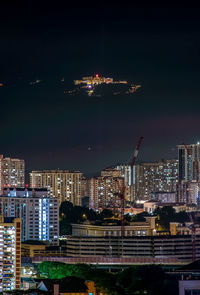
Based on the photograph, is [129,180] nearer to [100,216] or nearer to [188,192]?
[188,192]

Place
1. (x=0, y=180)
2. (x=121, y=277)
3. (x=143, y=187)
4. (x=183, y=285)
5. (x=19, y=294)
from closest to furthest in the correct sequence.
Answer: (x=19, y=294) → (x=183, y=285) → (x=121, y=277) → (x=0, y=180) → (x=143, y=187)

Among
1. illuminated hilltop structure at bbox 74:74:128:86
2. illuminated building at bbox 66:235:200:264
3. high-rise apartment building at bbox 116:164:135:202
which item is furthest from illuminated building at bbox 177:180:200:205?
illuminated hilltop structure at bbox 74:74:128:86

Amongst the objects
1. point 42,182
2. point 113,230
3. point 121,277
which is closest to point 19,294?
point 121,277

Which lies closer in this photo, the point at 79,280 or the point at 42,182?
the point at 79,280

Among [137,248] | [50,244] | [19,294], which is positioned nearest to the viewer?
[19,294]

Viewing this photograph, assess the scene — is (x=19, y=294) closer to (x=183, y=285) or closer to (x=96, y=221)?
(x=183, y=285)

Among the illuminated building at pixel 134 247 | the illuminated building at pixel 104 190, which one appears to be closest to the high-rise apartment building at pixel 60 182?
the illuminated building at pixel 104 190

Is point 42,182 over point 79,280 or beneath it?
over
